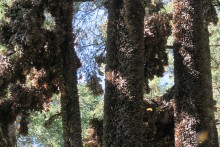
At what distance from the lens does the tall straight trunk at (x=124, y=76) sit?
23.6 feet

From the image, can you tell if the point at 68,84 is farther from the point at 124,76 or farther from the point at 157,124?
the point at 157,124

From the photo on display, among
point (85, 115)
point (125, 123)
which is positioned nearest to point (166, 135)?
point (125, 123)

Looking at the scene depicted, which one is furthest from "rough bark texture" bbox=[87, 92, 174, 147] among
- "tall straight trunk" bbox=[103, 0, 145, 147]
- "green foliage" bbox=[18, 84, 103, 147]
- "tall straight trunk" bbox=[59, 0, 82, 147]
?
"green foliage" bbox=[18, 84, 103, 147]

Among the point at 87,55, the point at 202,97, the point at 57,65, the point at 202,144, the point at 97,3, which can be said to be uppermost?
the point at 97,3

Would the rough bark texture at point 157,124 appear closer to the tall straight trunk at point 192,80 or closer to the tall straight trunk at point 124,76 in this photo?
the tall straight trunk at point 192,80

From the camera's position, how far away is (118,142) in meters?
7.11

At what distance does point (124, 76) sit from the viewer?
295 inches

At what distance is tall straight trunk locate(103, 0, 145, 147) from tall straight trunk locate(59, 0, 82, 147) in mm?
1371

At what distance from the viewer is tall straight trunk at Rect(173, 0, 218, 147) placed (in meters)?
7.74

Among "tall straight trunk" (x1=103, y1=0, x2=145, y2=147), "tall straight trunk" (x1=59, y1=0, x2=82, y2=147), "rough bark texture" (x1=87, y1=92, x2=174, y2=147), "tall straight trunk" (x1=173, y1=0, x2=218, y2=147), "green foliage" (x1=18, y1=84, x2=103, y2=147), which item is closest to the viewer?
"tall straight trunk" (x1=103, y1=0, x2=145, y2=147)

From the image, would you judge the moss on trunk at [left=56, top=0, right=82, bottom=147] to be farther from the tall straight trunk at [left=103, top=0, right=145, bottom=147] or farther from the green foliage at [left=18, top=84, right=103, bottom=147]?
the green foliage at [left=18, top=84, right=103, bottom=147]

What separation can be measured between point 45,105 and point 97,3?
3383 millimetres

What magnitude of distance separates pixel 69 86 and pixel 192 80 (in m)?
2.70

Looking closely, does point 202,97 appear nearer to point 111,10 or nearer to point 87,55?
point 111,10
